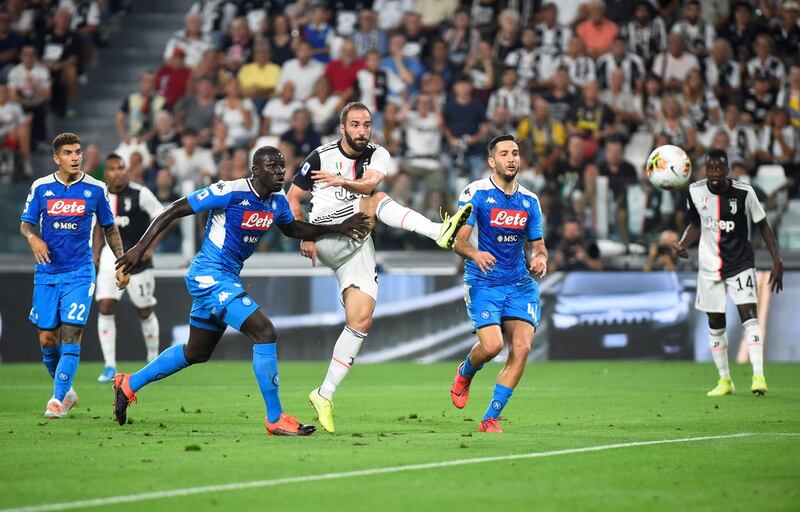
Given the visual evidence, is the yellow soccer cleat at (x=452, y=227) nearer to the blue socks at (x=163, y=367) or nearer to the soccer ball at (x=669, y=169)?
the blue socks at (x=163, y=367)

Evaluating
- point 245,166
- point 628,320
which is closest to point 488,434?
point 628,320

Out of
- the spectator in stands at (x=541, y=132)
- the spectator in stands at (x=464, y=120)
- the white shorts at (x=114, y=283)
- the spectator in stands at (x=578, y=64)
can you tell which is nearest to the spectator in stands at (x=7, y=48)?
the spectator in stands at (x=464, y=120)

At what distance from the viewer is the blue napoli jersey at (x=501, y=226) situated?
10680 mm

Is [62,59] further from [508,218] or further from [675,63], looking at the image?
[508,218]

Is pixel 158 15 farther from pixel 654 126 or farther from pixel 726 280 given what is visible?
pixel 726 280

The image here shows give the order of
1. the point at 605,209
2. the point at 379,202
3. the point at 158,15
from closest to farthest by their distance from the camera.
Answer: the point at 379,202
the point at 605,209
the point at 158,15

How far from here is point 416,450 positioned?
9.05 metres

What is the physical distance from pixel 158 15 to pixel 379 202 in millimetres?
17054

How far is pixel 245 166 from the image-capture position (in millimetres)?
21078

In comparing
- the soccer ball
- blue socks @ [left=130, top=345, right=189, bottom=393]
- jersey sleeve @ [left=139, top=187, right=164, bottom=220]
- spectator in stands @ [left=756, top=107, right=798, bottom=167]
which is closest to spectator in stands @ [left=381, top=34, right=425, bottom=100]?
spectator in stands @ [left=756, top=107, right=798, bottom=167]

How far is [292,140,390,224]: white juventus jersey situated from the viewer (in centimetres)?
1080

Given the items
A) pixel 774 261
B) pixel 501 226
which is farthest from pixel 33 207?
pixel 774 261

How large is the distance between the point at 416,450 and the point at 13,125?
1628 cm

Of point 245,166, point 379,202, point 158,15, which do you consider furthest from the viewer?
point 158,15
